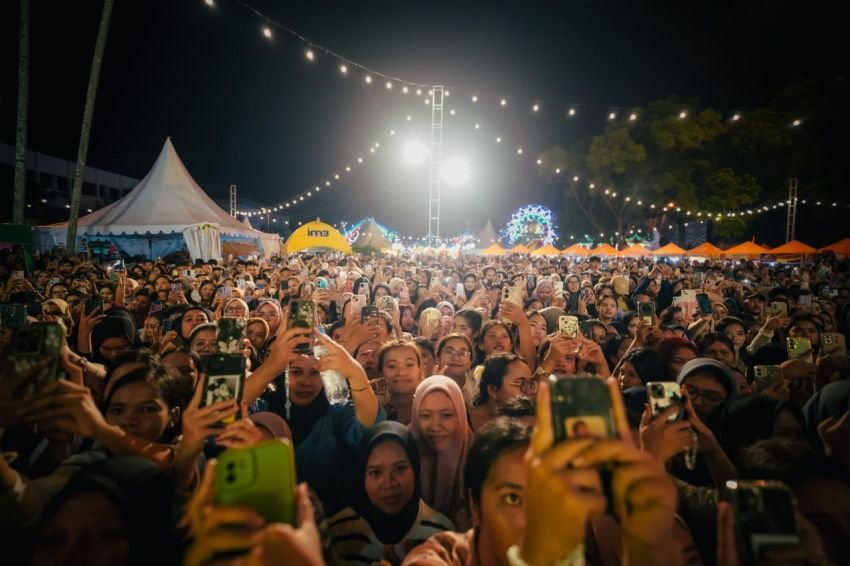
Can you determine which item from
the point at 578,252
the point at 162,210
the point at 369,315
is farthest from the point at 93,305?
the point at 578,252

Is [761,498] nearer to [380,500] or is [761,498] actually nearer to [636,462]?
[636,462]

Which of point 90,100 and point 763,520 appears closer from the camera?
point 763,520

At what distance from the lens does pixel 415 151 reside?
A: 27734mm

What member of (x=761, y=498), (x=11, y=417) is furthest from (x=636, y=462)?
(x=11, y=417)

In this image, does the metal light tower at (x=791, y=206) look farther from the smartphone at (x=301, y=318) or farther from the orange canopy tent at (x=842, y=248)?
the smartphone at (x=301, y=318)

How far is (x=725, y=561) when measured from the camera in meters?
1.11

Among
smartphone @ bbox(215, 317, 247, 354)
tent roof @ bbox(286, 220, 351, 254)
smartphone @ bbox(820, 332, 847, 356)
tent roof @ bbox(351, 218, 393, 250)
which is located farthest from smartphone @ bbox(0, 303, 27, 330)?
tent roof @ bbox(351, 218, 393, 250)

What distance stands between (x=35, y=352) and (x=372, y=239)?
38.2 m

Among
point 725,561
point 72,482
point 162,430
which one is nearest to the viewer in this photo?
point 725,561

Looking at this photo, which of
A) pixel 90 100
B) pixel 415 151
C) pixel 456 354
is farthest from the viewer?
pixel 415 151

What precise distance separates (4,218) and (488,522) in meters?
33.8

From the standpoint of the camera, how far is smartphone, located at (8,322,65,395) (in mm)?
1789

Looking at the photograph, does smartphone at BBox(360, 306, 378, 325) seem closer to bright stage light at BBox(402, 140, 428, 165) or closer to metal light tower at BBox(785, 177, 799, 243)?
bright stage light at BBox(402, 140, 428, 165)

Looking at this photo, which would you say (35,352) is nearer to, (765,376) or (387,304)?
(765,376)
